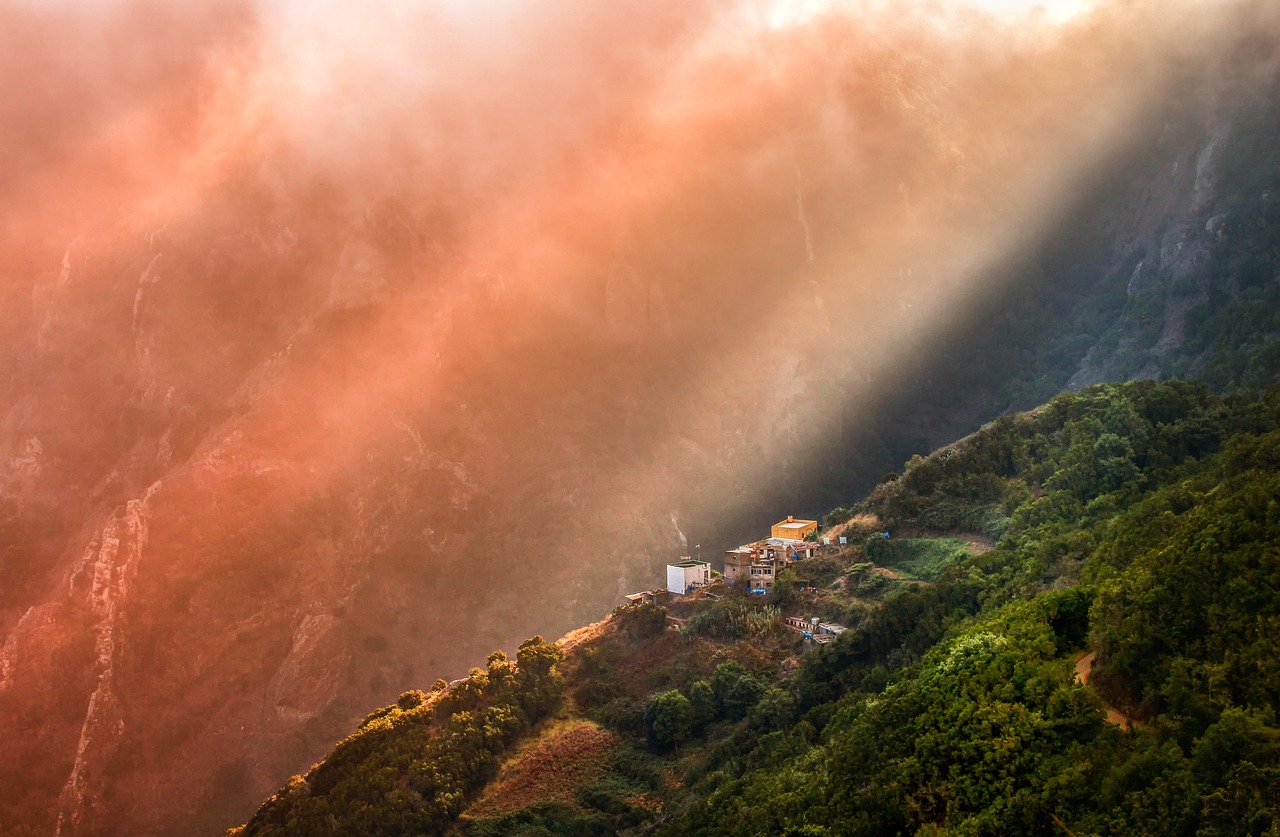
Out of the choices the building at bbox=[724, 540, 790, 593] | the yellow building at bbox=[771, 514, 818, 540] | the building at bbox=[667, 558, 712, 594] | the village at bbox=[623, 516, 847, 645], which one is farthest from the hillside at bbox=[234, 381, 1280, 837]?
the yellow building at bbox=[771, 514, 818, 540]

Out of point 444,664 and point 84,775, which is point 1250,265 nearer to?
point 444,664

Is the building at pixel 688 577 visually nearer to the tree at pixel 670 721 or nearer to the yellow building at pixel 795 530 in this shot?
the yellow building at pixel 795 530

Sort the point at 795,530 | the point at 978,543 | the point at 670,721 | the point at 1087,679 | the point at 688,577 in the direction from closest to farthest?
the point at 1087,679 → the point at 670,721 → the point at 978,543 → the point at 688,577 → the point at 795,530

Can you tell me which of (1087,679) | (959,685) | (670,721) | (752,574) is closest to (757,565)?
(752,574)

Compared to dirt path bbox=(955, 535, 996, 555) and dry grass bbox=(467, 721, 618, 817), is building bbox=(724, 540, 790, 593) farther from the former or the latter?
dry grass bbox=(467, 721, 618, 817)

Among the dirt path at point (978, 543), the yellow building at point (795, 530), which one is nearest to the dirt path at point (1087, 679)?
the dirt path at point (978, 543)

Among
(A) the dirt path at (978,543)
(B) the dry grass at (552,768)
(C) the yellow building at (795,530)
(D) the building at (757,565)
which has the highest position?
(C) the yellow building at (795,530)

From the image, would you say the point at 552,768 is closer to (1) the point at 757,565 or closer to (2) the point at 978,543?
(1) the point at 757,565

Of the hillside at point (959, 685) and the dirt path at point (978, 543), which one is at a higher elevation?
the dirt path at point (978, 543)
